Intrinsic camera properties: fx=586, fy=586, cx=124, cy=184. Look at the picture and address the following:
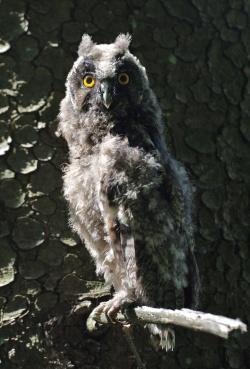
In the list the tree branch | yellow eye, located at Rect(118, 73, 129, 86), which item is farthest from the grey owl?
the tree branch

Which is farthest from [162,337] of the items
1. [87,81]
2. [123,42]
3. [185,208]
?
[123,42]

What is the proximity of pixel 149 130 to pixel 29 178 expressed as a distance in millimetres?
543

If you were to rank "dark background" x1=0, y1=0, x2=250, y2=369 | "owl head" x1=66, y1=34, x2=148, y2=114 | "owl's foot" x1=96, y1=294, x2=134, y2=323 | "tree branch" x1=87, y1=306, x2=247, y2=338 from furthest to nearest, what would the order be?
"owl head" x1=66, y1=34, x2=148, y2=114 < "dark background" x1=0, y1=0, x2=250, y2=369 < "owl's foot" x1=96, y1=294, x2=134, y2=323 < "tree branch" x1=87, y1=306, x2=247, y2=338

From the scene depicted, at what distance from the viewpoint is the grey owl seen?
228 cm

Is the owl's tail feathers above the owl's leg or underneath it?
underneath

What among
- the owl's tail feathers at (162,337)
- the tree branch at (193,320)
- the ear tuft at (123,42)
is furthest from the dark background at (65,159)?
the tree branch at (193,320)

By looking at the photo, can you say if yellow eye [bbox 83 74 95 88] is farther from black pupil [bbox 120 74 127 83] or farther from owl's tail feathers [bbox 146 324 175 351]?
owl's tail feathers [bbox 146 324 175 351]

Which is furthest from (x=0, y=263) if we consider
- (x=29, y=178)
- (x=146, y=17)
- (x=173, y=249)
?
(x=146, y=17)

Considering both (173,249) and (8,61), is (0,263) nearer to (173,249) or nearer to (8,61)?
(173,249)

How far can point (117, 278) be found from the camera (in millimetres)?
2301

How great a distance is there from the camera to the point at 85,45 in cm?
242

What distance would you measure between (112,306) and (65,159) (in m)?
0.67

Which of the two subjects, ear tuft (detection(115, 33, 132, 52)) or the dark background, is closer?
the dark background

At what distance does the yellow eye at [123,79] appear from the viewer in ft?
8.00
